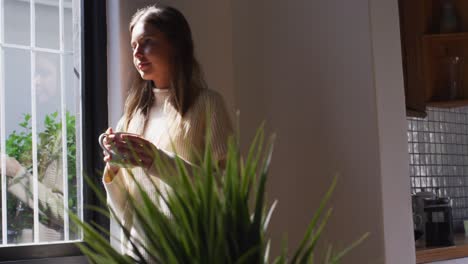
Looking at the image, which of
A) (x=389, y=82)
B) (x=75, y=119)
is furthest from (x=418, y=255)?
(x=75, y=119)

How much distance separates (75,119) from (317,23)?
0.99 m

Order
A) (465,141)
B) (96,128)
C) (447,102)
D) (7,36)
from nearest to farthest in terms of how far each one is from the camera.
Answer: (7,36) < (96,128) < (447,102) < (465,141)

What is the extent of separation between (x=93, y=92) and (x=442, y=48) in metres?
1.99

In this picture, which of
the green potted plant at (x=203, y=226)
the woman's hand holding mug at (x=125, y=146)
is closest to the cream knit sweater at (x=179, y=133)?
the woman's hand holding mug at (x=125, y=146)

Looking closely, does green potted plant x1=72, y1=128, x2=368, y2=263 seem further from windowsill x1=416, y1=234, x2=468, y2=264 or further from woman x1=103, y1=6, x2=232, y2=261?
windowsill x1=416, y1=234, x2=468, y2=264

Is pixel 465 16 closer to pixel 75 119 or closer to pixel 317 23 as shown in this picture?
pixel 317 23

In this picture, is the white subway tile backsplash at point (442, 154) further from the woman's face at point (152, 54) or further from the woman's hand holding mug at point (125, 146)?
the woman's hand holding mug at point (125, 146)

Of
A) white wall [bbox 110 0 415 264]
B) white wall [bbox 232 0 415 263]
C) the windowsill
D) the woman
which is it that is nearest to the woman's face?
the woman

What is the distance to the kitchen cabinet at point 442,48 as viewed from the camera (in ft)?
11.4

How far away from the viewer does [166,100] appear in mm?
2256

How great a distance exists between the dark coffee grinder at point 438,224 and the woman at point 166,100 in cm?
142

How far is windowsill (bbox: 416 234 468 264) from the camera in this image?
2866 mm

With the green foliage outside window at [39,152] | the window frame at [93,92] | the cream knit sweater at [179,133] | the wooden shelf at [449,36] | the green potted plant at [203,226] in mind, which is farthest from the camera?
the wooden shelf at [449,36]

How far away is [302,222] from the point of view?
2863mm
